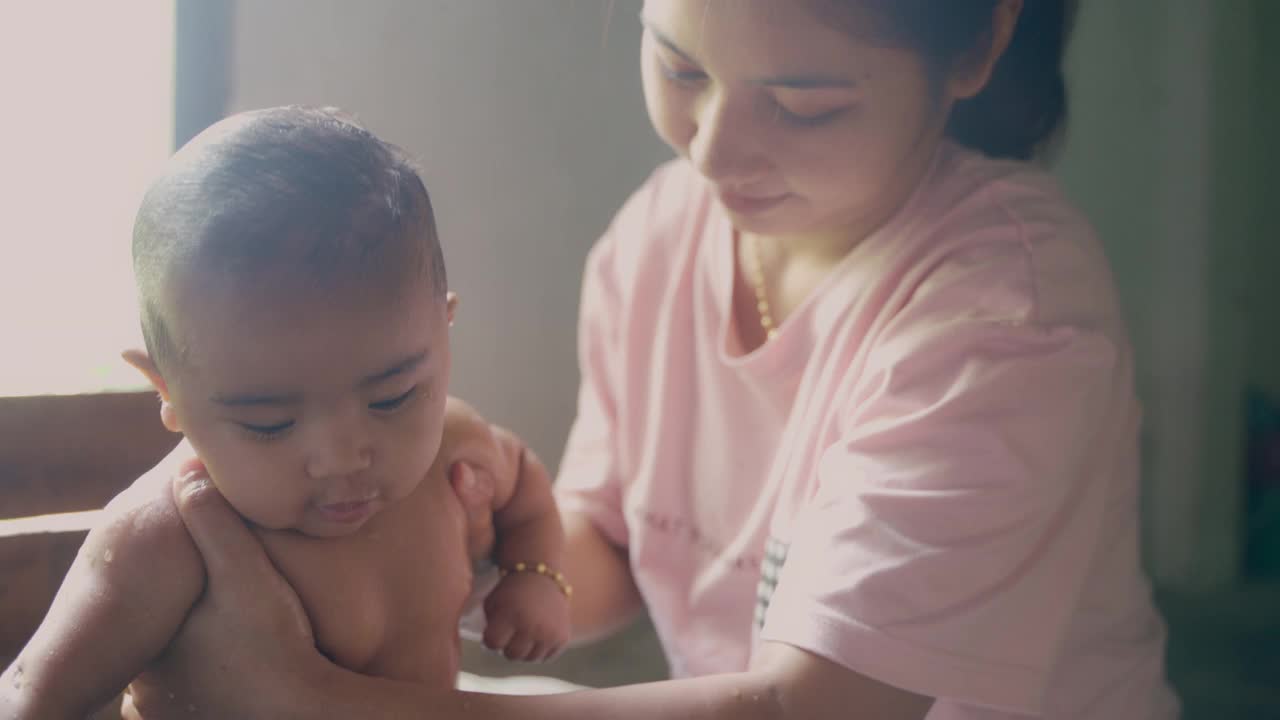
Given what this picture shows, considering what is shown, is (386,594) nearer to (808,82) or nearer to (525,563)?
(525,563)

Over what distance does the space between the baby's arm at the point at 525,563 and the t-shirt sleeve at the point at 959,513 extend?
0.40ft

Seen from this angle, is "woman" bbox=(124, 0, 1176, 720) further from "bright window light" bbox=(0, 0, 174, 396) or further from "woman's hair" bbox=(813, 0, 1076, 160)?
"bright window light" bbox=(0, 0, 174, 396)

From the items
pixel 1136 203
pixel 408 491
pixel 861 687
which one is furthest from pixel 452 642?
pixel 1136 203

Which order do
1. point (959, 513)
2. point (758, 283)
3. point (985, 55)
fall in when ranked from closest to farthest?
point (959, 513) → point (985, 55) → point (758, 283)

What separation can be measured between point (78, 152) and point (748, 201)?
36 cm

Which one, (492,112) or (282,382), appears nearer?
(282,382)

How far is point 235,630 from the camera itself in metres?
0.53

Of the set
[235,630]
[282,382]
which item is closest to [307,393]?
[282,382]

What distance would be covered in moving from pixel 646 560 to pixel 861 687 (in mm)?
315

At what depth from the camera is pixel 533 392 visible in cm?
86

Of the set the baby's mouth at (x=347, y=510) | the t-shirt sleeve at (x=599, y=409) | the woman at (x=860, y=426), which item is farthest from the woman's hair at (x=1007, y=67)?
the baby's mouth at (x=347, y=510)

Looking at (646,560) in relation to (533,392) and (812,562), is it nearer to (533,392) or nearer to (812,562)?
(533,392)

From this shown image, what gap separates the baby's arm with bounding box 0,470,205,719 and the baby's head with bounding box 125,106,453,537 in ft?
0.12

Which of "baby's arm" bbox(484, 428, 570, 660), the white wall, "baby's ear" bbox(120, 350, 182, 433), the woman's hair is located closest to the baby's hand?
"baby's arm" bbox(484, 428, 570, 660)
